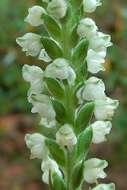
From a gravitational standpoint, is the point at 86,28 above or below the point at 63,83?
above

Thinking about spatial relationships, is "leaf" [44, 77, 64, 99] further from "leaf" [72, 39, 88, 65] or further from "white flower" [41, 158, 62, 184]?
"white flower" [41, 158, 62, 184]

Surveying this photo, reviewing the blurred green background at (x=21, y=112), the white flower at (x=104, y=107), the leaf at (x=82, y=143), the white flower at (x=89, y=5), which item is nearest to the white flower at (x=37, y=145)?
the leaf at (x=82, y=143)

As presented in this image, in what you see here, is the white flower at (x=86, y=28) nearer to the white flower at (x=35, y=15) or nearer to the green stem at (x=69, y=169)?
the white flower at (x=35, y=15)

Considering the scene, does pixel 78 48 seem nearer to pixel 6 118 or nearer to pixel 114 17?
pixel 6 118

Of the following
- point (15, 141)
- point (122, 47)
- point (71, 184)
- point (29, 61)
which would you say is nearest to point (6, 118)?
point (15, 141)

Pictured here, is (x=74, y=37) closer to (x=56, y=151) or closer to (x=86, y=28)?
(x=86, y=28)

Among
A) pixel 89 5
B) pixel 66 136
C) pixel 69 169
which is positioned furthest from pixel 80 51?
pixel 69 169
